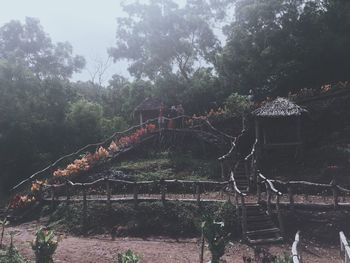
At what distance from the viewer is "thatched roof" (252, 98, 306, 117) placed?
2162 centimetres

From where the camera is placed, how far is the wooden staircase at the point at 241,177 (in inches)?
727

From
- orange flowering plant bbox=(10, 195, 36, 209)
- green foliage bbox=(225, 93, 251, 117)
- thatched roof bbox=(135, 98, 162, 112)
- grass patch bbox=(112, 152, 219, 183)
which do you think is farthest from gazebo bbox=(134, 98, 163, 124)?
orange flowering plant bbox=(10, 195, 36, 209)

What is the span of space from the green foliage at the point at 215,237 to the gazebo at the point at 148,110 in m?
21.4

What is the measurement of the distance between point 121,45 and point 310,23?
19.0 meters

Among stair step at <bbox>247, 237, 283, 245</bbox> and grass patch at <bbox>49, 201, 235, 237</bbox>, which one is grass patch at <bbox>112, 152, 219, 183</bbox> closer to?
grass patch at <bbox>49, 201, 235, 237</bbox>

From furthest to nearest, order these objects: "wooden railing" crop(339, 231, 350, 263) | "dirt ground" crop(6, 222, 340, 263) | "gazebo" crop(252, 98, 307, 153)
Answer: "gazebo" crop(252, 98, 307, 153) → "dirt ground" crop(6, 222, 340, 263) → "wooden railing" crop(339, 231, 350, 263)

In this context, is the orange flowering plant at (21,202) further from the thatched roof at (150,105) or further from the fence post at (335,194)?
the fence post at (335,194)

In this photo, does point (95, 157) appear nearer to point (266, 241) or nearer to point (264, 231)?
point (264, 231)

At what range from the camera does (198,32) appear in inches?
1533

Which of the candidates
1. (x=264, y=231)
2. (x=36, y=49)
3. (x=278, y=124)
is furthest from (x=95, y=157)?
(x=36, y=49)

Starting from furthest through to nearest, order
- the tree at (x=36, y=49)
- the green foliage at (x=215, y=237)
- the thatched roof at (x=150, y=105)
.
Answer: the tree at (x=36, y=49), the thatched roof at (x=150, y=105), the green foliage at (x=215, y=237)

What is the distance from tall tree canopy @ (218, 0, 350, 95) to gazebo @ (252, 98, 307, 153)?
266 inches

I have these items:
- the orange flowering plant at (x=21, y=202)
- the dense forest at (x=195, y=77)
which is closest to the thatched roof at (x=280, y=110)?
the dense forest at (x=195, y=77)

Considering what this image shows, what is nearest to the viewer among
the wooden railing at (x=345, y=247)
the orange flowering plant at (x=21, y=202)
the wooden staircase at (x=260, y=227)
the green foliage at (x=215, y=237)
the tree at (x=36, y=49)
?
the wooden railing at (x=345, y=247)
